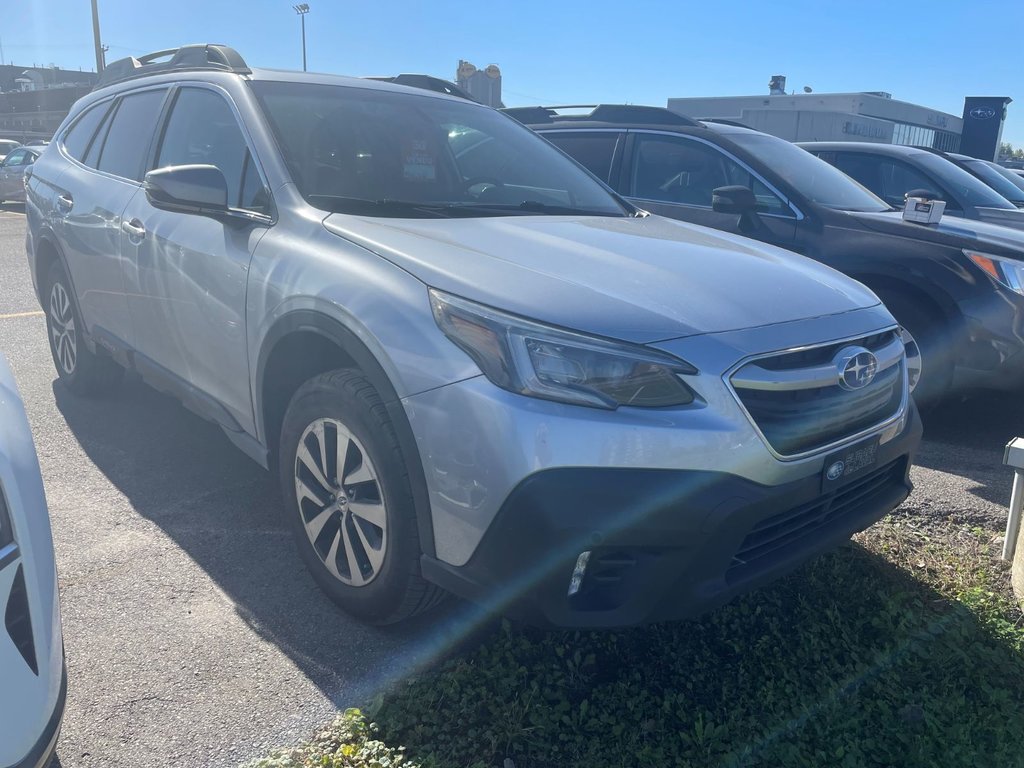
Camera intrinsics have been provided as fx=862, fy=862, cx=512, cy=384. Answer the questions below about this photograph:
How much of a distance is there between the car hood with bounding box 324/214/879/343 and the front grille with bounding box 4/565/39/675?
4.06 ft

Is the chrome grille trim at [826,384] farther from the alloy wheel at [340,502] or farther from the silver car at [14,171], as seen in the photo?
the silver car at [14,171]

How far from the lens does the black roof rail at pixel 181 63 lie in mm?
3754

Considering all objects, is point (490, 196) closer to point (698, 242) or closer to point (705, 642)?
point (698, 242)

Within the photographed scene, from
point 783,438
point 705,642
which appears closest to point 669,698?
point 705,642

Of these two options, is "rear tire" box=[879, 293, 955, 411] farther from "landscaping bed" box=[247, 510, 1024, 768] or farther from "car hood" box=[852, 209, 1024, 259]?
"landscaping bed" box=[247, 510, 1024, 768]

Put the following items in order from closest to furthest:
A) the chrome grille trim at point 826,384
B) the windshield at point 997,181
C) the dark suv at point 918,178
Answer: the chrome grille trim at point 826,384
the dark suv at point 918,178
the windshield at point 997,181

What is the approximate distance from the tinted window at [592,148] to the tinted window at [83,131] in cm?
298

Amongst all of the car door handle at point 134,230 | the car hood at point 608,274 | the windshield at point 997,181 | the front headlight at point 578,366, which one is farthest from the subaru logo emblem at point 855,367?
the windshield at point 997,181

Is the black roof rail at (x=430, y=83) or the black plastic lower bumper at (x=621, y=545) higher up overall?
the black roof rail at (x=430, y=83)

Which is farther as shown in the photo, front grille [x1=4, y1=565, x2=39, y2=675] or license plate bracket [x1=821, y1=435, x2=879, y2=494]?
license plate bracket [x1=821, y1=435, x2=879, y2=494]

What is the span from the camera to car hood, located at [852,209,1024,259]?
15.6 feet

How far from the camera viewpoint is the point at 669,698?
8.07 ft

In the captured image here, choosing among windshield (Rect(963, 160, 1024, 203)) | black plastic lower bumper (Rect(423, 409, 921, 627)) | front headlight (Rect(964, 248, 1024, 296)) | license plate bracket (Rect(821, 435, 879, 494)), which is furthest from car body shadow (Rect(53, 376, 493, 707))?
windshield (Rect(963, 160, 1024, 203))

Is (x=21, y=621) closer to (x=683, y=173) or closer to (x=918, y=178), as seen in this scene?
(x=683, y=173)
